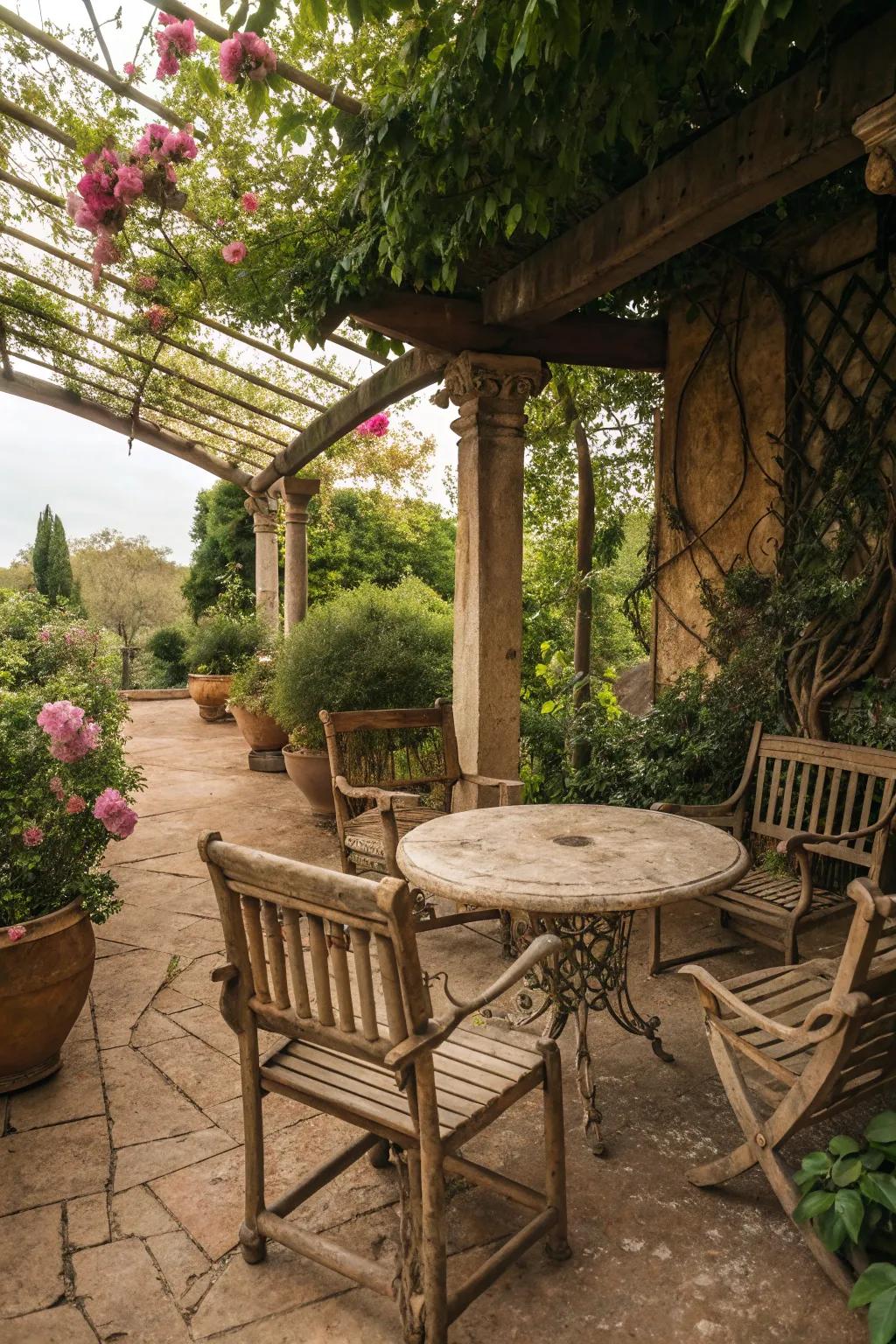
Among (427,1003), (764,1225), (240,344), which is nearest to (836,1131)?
(764,1225)

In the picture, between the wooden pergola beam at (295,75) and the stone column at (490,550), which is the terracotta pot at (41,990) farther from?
the wooden pergola beam at (295,75)

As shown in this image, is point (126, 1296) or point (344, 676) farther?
point (344, 676)

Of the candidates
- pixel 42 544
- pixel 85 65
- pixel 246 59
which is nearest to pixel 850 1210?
pixel 246 59

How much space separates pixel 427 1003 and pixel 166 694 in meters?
13.7

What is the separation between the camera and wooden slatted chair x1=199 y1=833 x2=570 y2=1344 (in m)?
1.48

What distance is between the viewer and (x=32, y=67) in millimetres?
4789

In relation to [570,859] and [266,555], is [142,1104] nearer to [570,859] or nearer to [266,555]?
[570,859]

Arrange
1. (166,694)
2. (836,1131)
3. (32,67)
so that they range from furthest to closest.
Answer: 1. (166,694)
2. (32,67)
3. (836,1131)

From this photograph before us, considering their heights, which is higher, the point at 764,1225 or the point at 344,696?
the point at 344,696

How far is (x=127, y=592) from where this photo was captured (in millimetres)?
21359

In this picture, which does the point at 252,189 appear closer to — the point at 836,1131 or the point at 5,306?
the point at 5,306

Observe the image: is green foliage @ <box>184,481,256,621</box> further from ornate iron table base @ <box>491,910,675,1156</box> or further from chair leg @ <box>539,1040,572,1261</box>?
chair leg @ <box>539,1040,572,1261</box>

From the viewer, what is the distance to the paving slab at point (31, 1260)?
1784 mm

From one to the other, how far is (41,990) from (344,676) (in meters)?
3.31
